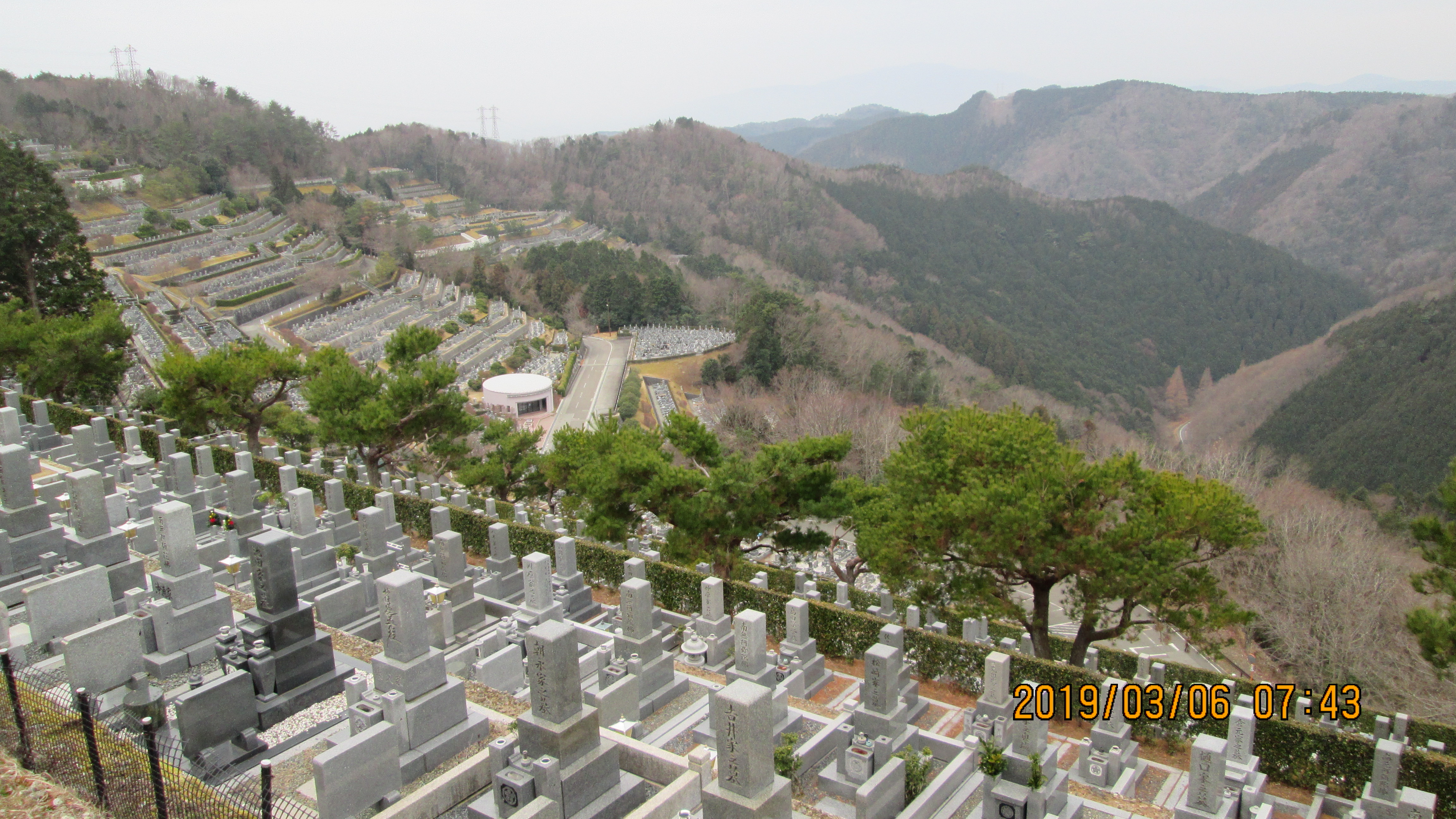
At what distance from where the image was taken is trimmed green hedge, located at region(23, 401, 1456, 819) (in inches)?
417

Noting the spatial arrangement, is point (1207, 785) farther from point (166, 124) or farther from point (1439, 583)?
point (166, 124)

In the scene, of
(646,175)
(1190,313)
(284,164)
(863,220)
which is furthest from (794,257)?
(284,164)

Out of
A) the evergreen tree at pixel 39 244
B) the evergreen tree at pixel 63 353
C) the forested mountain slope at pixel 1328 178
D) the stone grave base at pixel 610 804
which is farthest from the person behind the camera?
the forested mountain slope at pixel 1328 178

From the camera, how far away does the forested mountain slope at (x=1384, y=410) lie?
37.8m

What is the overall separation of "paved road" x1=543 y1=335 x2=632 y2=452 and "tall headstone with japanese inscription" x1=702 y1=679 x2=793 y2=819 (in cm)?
2732

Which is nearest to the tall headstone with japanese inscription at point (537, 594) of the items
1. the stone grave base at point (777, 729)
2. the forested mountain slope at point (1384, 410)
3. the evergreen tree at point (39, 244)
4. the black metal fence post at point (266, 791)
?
Result: the stone grave base at point (777, 729)

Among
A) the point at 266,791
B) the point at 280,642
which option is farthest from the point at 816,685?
the point at 266,791

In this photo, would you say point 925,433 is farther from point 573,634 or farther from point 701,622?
point 573,634

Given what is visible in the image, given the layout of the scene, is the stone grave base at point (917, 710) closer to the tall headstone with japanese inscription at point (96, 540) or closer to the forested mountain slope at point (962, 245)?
the tall headstone with japanese inscription at point (96, 540)

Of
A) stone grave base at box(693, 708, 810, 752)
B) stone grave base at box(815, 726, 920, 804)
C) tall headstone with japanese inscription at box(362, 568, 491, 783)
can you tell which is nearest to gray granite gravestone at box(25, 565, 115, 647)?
tall headstone with japanese inscription at box(362, 568, 491, 783)

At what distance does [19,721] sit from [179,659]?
270cm

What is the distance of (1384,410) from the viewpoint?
139 feet

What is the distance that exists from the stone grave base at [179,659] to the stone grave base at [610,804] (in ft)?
14.8

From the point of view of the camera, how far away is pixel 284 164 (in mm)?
78375
